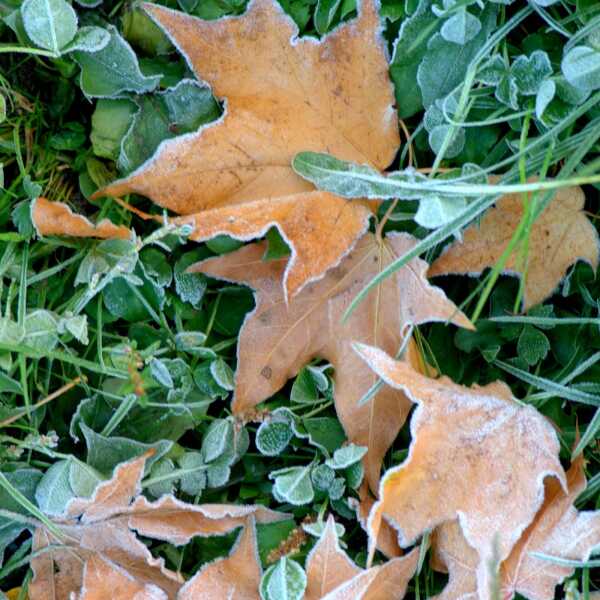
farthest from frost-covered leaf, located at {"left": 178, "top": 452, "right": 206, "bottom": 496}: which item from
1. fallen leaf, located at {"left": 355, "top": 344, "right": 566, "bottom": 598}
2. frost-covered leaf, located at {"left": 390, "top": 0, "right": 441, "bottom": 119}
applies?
frost-covered leaf, located at {"left": 390, "top": 0, "right": 441, "bottom": 119}

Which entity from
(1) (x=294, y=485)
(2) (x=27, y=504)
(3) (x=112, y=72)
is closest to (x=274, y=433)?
(1) (x=294, y=485)

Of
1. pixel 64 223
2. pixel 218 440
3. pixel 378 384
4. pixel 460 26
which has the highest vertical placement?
pixel 460 26

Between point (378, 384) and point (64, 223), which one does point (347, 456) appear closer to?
point (378, 384)

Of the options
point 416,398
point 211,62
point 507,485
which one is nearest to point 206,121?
point 211,62

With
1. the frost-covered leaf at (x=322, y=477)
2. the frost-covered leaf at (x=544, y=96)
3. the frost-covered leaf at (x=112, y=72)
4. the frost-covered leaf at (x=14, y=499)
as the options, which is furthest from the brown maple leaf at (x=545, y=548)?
the frost-covered leaf at (x=112, y=72)

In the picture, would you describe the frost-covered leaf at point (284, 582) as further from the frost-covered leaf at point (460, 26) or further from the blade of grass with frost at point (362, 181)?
the frost-covered leaf at point (460, 26)

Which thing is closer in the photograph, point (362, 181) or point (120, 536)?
point (362, 181)
